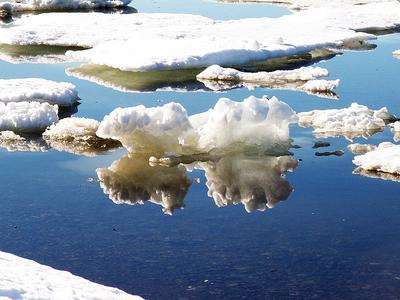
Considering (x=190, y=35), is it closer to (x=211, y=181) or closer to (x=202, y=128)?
(x=202, y=128)

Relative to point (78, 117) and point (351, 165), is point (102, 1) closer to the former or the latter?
point (78, 117)

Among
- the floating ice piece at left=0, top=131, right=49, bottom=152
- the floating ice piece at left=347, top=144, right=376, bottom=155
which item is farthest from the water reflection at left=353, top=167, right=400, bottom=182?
the floating ice piece at left=0, top=131, right=49, bottom=152

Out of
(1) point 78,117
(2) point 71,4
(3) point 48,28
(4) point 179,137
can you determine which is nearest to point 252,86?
(1) point 78,117

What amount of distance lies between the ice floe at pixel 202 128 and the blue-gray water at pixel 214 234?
0.91 feet

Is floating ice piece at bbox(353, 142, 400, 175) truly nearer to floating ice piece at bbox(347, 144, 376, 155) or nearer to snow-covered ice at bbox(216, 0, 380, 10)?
floating ice piece at bbox(347, 144, 376, 155)

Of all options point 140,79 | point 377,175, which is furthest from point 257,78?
point 377,175

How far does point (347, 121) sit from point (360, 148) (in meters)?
0.57

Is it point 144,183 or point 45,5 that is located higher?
point 144,183

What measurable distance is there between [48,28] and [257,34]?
294 centimetres

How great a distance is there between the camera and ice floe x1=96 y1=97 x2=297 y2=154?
20.8 feet

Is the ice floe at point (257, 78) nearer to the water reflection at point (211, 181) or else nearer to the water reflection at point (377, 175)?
the water reflection at point (211, 181)

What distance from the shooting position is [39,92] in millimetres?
8055

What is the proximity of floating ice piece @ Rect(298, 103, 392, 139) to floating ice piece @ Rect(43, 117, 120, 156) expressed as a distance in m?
1.70

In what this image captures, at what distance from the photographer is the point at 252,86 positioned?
8906 mm
